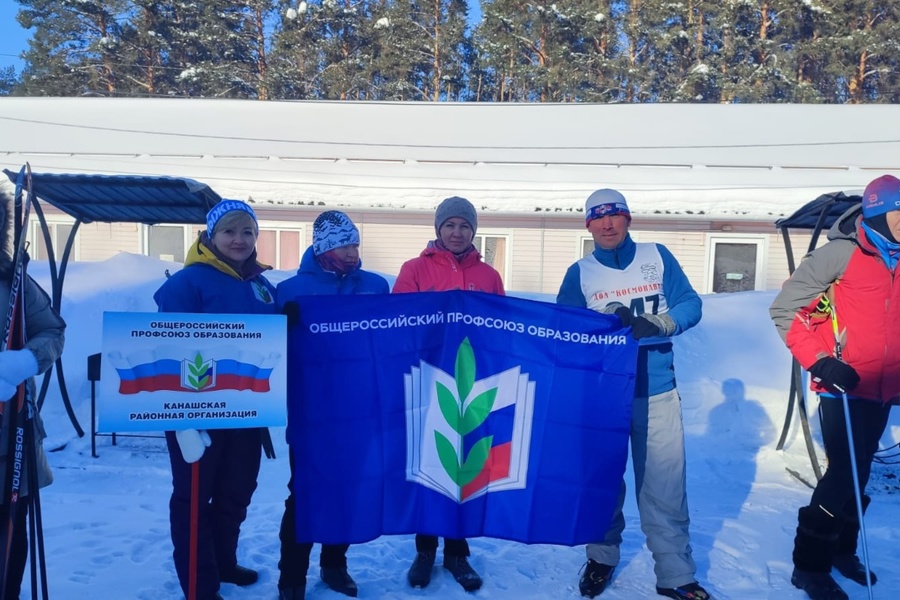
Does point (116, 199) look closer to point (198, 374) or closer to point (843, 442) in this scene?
point (198, 374)

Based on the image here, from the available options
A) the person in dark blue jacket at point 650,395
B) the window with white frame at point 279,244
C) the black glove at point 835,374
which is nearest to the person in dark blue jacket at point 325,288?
the person in dark blue jacket at point 650,395

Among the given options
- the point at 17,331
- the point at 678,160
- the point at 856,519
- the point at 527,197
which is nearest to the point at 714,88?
the point at 678,160

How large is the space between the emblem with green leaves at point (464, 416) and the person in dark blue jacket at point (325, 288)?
620 millimetres

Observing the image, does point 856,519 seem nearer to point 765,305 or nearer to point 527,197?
point 765,305

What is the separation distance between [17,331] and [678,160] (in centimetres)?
1516

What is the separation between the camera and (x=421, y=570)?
400cm

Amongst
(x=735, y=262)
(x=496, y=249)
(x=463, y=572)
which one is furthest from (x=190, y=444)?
(x=735, y=262)

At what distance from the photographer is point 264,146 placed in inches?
687

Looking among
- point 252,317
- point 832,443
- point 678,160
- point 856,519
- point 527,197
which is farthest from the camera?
point 678,160

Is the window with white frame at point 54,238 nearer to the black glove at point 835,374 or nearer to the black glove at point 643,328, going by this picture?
the black glove at point 643,328

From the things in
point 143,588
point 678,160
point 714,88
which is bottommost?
point 143,588

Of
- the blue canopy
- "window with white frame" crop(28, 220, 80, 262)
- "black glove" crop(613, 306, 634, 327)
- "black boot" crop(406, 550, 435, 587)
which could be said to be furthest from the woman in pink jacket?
"window with white frame" crop(28, 220, 80, 262)

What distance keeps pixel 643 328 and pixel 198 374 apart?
208 cm

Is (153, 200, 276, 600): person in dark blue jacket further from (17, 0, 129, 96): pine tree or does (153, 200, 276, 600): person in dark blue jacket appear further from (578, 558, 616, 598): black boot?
(17, 0, 129, 96): pine tree
